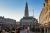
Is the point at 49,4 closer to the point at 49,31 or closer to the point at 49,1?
the point at 49,1

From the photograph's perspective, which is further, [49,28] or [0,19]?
[0,19]

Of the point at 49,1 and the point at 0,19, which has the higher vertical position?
the point at 49,1

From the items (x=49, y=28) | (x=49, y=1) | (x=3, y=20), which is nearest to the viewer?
(x=49, y=28)

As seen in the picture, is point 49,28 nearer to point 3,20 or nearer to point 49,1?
point 49,1

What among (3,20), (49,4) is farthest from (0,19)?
(49,4)

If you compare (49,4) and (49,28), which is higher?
(49,4)

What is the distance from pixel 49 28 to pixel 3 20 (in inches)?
336

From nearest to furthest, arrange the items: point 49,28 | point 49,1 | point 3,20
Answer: point 49,28 → point 49,1 → point 3,20

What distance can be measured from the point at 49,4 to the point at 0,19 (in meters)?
7.91

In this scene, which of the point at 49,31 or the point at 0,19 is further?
the point at 0,19

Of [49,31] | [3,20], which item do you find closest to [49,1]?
[49,31]

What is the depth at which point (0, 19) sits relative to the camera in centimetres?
1400

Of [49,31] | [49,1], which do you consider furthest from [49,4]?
[49,31]

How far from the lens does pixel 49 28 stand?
17.4 feet
